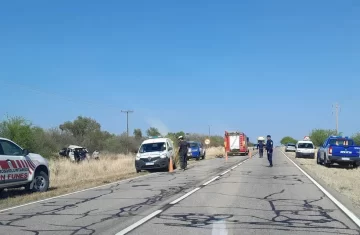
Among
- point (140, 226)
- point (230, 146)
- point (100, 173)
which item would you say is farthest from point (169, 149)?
point (230, 146)

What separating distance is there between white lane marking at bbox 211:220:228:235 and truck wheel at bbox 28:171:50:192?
8.86 m

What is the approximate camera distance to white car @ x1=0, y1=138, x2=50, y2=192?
14375mm

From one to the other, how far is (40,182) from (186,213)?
776 centimetres

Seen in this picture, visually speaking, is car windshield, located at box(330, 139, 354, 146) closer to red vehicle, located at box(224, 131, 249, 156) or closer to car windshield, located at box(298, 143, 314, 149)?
car windshield, located at box(298, 143, 314, 149)

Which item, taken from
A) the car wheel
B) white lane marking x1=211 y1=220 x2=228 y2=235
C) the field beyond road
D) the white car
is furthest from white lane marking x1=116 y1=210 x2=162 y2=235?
the car wheel

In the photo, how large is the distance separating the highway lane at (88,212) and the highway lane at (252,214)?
0.62 metres

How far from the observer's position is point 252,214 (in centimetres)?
1034

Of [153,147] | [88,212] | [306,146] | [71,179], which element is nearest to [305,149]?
[306,146]

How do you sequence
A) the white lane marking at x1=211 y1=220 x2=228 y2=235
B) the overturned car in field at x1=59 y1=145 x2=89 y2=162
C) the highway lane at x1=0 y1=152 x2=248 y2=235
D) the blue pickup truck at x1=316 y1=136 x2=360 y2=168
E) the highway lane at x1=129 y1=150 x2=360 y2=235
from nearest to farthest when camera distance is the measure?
the white lane marking at x1=211 y1=220 x2=228 y2=235, the highway lane at x1=129 y1=150 x2=360 y2=235, the highway lane at x1=0 y1=152 x2=248 y2=235, the blue pickup truck at x1=316 y1=136 x2=360 y2=168, the overturned car in field at x1=59 y1=145 x2=89 y2=162

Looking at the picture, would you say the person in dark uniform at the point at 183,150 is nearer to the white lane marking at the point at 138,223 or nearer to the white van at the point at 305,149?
the white lane marking at the point at 138,223

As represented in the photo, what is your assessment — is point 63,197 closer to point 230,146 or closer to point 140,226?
point 140,226

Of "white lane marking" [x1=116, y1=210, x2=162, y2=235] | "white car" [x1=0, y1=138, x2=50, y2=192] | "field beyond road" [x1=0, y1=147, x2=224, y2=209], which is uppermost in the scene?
"white car" [x1=0, y1=138, x2=50, y2=192]

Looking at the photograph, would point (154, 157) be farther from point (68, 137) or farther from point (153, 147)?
point (68, 137)

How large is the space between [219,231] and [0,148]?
8.97m
